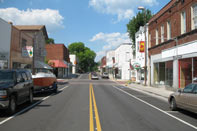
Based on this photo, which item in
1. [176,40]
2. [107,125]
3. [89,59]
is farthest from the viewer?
[89,59]

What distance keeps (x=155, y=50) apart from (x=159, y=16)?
4439 millimetres

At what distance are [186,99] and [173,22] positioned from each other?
1425 centimetres

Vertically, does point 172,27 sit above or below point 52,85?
above

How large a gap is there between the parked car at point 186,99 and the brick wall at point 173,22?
888 centimetres

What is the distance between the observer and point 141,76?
112ft

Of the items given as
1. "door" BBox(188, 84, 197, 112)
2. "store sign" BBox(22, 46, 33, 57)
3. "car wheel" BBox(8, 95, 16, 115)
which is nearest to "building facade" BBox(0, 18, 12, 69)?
"store sign" BBox(22, 46, 33, 57)

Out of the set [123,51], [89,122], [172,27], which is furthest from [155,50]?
[123,51]

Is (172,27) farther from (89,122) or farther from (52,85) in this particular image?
(89,122)

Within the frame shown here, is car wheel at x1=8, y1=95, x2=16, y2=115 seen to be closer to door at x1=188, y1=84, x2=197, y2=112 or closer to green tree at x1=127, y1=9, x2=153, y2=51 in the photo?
door at x1=188, y1=84, x2=197, y2=112

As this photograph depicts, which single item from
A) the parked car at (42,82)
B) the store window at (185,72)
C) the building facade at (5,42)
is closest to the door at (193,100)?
the store window at (185,72)

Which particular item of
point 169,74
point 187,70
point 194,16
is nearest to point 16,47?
point 169,74

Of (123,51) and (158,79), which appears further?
(123,51)

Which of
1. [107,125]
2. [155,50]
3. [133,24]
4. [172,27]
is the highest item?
[133,24]

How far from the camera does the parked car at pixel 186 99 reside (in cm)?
844
